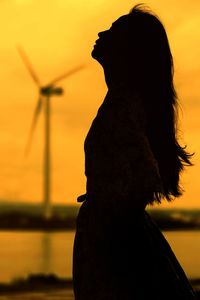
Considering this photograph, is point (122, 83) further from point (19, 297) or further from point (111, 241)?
point (19, 297)

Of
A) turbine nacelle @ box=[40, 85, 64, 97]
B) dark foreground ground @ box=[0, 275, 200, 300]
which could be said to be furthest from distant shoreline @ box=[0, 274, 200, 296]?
turbine nacelle @ box=[40, 85, 64, 97]

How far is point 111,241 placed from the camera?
4219 millimetres

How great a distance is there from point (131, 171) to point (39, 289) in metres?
13.4

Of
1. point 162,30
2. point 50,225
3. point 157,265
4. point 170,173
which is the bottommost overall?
point 50,225

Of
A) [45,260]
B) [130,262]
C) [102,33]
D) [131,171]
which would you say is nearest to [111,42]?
[102,33]

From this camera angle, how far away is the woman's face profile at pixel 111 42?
4.41 meters

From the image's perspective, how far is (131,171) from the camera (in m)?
4.19

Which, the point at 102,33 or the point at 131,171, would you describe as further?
the point at 102,33

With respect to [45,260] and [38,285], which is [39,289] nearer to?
[38,285]

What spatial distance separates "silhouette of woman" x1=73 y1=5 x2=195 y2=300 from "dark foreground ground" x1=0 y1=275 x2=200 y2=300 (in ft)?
32.1

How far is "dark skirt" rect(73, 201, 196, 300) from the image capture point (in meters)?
4.18

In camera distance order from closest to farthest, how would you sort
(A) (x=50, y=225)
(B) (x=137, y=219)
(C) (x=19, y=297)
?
(B) (x=137, y=219)
(C) (x=19, y=297)
(A) (x=50, y=225)

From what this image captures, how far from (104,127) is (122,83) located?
0.26 m

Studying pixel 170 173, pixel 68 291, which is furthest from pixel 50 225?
pixel 170 173
